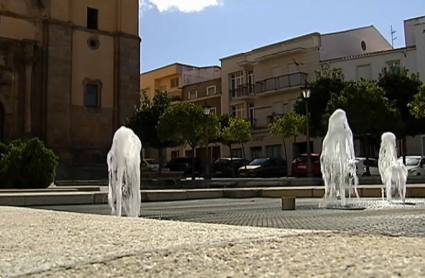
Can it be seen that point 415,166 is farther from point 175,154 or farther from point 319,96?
point 175,154

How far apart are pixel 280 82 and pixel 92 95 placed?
14455mm

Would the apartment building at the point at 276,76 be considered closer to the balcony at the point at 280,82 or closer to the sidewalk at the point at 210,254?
the balcony at the point at 280,82

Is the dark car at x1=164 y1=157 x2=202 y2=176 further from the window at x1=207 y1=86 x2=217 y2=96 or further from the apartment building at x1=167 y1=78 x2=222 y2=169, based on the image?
the window at x1=207 y1=86 x2=217 y2=96

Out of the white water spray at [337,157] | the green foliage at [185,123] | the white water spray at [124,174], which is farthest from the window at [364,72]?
the white water spray at [124,174]

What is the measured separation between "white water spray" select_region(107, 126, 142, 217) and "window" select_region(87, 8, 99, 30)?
22.3 meters

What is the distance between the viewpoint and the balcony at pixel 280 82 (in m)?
37.4

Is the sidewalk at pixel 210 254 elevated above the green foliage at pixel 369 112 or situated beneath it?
situated beneath

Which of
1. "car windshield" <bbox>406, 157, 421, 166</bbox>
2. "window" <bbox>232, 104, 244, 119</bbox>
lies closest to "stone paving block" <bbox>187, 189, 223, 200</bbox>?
"car windshield" <bbox>406, 157, 421, 166</bbox>

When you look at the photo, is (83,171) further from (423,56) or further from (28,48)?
(423,56)

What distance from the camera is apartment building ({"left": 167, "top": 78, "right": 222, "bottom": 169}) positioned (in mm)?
43500

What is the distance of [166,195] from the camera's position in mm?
11320

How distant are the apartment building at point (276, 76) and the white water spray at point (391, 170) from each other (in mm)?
23620

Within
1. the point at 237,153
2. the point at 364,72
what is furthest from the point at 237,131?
the point at 364,72

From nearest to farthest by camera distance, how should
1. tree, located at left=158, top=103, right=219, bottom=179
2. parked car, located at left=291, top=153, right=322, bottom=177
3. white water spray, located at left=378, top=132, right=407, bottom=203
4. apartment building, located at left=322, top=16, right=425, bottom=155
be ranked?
white water spray, located at left=378, top=132, right=407, bottom=203
tree, located at left=158, top=103, right=219, bottom=179
parked car, located at left=291, top=153, right=322, bottom=177
apartment building, located at left=322, top=16, right=425, bottom=155
